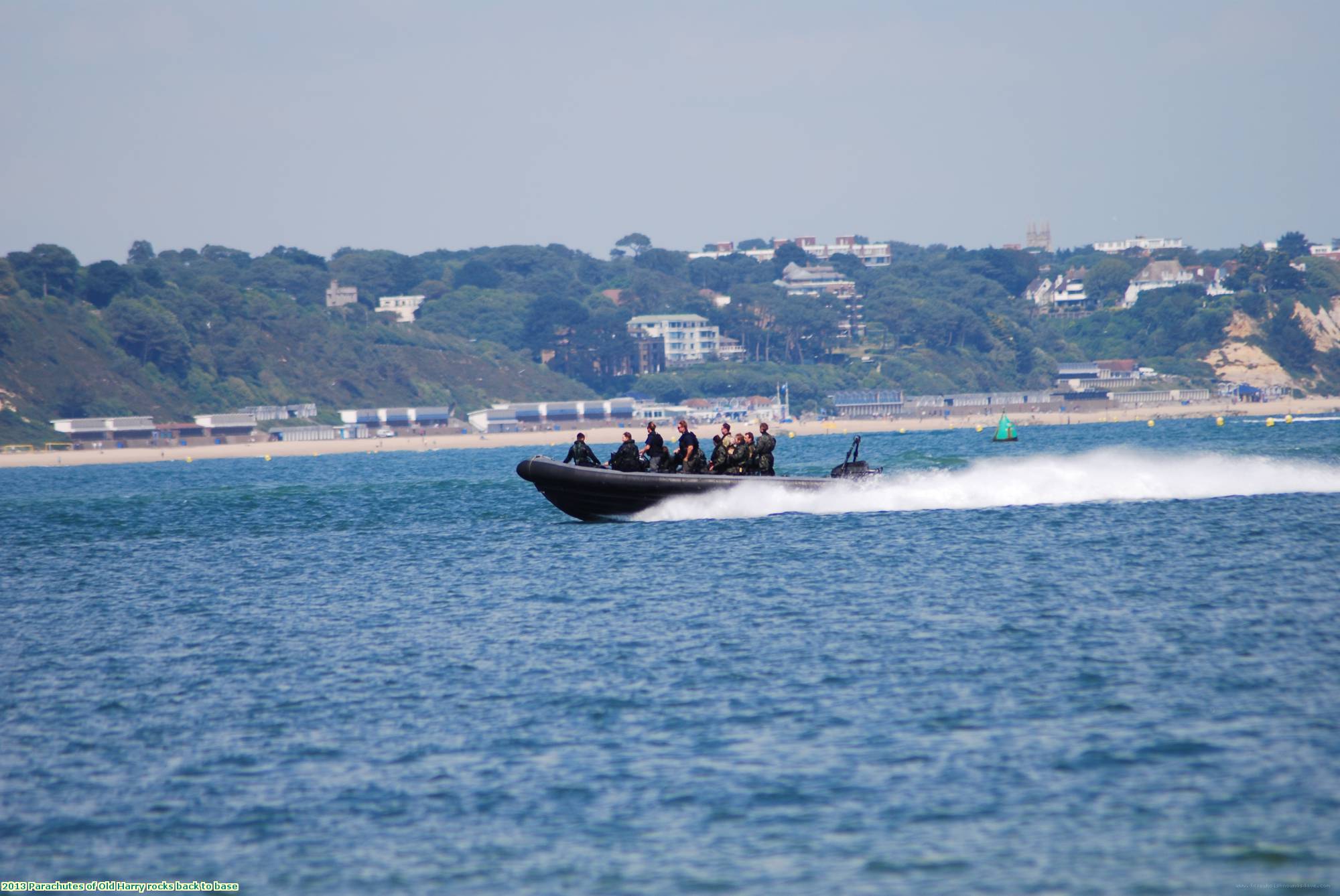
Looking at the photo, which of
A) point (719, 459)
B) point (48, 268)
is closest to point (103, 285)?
point (48, 268)

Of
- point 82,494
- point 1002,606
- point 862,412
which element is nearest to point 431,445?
point 862,412

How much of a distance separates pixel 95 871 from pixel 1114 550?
71.6 ft

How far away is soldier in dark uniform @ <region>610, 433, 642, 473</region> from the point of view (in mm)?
32969

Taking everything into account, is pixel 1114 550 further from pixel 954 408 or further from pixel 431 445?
pixel 954 408

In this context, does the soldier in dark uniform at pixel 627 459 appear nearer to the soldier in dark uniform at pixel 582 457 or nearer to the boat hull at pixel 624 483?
the boat hull at pixel 624 483

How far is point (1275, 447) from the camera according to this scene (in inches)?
2995

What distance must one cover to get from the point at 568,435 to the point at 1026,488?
14076 centimetres

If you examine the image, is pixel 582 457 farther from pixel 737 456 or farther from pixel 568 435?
pixel 568 435

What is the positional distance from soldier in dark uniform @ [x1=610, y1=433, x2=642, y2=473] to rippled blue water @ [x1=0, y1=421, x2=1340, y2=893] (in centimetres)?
165

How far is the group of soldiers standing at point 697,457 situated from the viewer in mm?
32938

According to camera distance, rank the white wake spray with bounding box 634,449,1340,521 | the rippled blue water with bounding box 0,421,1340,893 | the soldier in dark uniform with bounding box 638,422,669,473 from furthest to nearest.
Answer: the white wake spray with bounding box 634,449,1340,521, the soldier in dark uniform with bounding box 638,422,669,473, the rippled blue water with bounding box 0,421,1340,893

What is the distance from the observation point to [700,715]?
1662 cm

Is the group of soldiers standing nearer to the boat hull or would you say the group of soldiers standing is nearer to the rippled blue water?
the boat hull

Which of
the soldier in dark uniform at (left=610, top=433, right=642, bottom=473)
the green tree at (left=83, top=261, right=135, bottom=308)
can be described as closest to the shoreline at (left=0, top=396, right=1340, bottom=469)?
the green tree at (left=83, top=261, right=135, bottom=308)
